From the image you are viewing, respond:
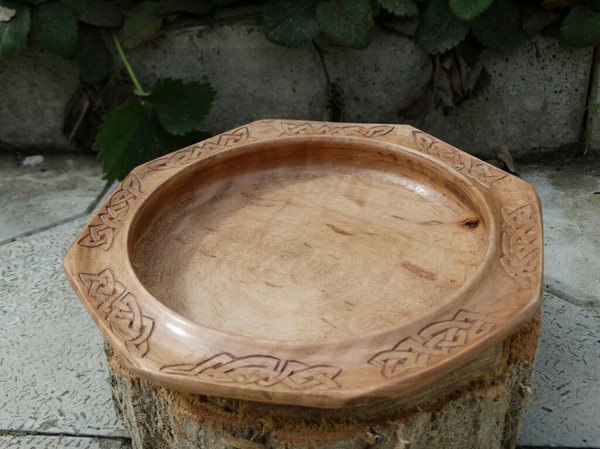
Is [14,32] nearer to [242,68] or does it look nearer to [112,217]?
[242,68]

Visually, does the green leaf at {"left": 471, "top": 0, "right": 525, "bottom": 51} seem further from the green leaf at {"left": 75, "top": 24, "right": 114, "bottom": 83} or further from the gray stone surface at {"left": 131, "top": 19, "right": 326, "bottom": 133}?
the green leaf at {"left": 75, "top": 24, "right": 114, "bottom": 83}

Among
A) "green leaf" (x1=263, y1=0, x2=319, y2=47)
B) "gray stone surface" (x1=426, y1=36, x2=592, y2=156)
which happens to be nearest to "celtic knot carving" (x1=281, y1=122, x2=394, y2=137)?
"green leaf" (x1=263, y1=0, x2=319, y2=47)

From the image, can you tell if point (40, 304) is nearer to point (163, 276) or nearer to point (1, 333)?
point (1, 333)

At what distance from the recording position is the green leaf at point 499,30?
2854 millimetres

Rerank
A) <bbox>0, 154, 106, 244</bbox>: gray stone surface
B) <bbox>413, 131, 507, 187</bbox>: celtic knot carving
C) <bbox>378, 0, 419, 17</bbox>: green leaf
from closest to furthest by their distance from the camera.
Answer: <bbox>413, 131, 507, 187</bbox>: celtic knot carving
<bbox>378, 0, 419, 17</bbox>: green leaf
<bbox>0, 154, 106, 244</bbox>: gray stone surface

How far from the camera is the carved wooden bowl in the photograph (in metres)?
1.22

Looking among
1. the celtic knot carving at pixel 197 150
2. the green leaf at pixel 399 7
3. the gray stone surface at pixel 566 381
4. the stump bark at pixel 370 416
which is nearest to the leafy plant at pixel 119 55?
the green leaf at pixel 399 7

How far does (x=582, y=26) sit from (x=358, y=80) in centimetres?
92

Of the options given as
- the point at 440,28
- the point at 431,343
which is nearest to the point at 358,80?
the point at 440,28

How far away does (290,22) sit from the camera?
2.89 meters

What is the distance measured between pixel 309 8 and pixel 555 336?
162cm

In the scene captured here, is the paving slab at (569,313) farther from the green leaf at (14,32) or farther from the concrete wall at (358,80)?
the green leaf at (14,32)

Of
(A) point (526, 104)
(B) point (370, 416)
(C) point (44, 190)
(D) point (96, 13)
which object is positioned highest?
(D) point (96, 13)

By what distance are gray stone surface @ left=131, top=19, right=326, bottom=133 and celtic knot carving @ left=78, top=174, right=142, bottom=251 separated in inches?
55.5
